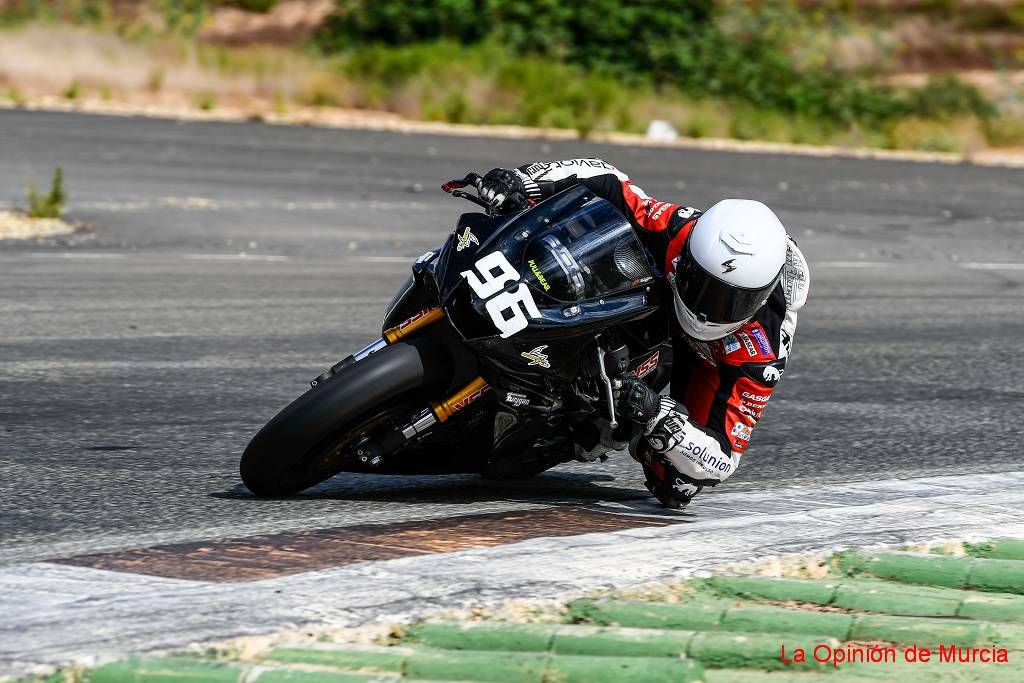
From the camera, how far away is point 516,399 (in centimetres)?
544

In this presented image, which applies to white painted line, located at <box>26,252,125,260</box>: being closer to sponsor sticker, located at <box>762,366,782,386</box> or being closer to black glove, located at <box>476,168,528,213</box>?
black glove, located at <box>476,168,528,213</box>

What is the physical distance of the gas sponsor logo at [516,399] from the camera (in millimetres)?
5410

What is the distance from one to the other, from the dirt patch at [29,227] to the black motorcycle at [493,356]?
893cm

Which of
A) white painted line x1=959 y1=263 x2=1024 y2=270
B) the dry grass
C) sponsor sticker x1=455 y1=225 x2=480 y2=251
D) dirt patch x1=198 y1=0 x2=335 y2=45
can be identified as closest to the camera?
sponsor sticker x1=455 y1=225 x2=480 y2=251

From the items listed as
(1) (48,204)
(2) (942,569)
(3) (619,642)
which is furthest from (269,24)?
(3) (619,642)

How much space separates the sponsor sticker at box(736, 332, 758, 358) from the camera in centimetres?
575

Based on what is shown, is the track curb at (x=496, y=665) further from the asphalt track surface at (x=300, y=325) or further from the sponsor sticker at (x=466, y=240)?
the sponsor sticker at (x=466, y=240)

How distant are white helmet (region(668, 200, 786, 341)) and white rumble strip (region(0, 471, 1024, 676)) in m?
0.78

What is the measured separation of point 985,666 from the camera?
4.09 m

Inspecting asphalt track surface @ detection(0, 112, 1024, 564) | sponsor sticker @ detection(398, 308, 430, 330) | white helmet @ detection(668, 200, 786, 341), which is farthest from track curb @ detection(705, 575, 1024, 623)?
sponsor sticker @ detection(398, 308, 430, 330)

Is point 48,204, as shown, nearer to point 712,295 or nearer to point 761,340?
point 761,340

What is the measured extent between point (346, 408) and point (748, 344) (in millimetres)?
1555

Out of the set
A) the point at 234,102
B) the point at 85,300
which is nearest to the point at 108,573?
the point at 85,300

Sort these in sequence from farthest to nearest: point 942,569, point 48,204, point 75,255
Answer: point 48,204 → point 75,255 → point 942,569
